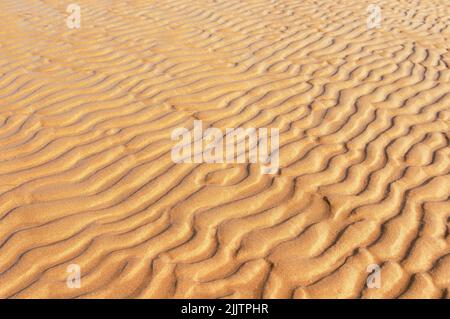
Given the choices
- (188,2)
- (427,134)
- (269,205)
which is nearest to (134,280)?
(269,205)

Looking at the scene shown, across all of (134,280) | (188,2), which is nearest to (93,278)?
(134,280)

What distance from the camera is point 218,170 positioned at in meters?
3.58

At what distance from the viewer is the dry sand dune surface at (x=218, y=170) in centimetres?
271

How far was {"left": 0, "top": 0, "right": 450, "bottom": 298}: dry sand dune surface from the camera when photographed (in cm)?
271

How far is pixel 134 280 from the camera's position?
2641 millimetres

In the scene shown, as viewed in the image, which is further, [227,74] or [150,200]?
[227,74]

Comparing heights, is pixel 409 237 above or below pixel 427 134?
below

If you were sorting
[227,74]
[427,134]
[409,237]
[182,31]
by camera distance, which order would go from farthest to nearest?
[182,31], [227,74], [427,134], [409,237]

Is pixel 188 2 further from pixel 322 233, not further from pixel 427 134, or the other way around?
pixel 322 233

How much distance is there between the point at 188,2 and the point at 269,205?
5.90 meters
